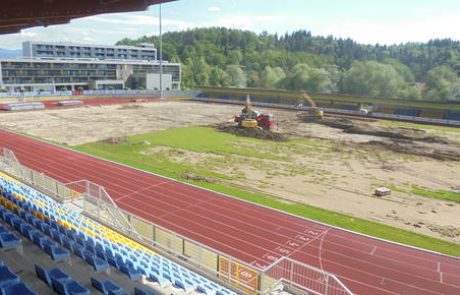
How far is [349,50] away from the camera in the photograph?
17800 cm

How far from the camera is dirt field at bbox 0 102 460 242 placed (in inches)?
863

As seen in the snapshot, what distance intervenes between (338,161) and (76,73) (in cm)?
8141

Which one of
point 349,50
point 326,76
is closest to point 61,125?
point 326,76

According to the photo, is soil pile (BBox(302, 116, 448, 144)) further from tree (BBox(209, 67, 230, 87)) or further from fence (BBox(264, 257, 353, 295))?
tree (BBox(209, 67, 230, 87))

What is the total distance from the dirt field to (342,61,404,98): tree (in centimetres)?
3281

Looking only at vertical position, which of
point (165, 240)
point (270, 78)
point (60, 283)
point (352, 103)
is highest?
point (270, 78)

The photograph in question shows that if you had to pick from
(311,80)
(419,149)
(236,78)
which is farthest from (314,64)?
(419,149)

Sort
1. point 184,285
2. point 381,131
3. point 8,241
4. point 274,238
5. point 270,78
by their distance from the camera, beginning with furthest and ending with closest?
point 270,78 < point 381,131 < point 274,238 < point 8,241 < point 184,285

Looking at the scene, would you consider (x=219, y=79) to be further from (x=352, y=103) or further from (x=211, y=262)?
(x=211, y=262)

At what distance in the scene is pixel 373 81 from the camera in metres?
84.4

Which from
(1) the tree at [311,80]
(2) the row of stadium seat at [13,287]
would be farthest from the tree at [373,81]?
(2) the row of stadium seat at [13,287]

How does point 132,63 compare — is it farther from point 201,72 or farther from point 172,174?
point 172,174

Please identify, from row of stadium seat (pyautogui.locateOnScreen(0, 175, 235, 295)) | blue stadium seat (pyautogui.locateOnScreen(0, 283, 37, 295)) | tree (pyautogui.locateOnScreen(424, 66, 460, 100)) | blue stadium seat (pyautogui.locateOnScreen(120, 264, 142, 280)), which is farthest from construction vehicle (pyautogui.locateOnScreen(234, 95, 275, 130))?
tree (pyautogui.locateOnScreen(424, 66, 460, 100))

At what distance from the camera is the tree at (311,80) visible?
9219cm
